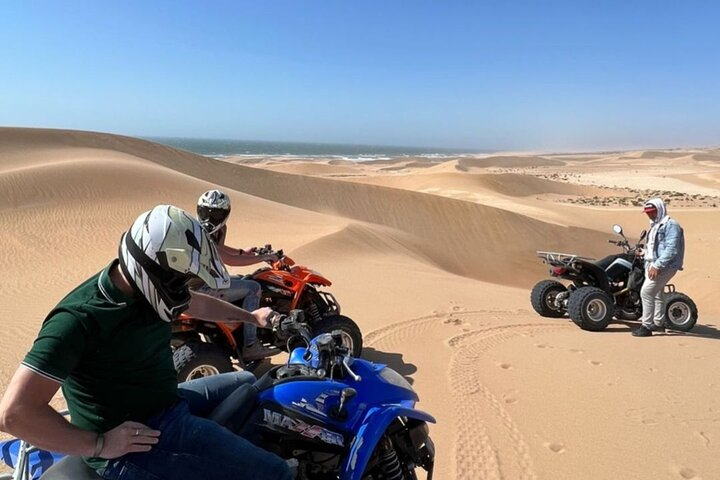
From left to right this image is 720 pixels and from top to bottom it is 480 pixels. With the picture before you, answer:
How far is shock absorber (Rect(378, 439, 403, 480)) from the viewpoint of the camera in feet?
8.24

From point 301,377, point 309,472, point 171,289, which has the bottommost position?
point 309,472

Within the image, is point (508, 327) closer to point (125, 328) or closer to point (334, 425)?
point (334, 425)

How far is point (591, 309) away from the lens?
732 cm

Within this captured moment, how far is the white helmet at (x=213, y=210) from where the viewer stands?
484 cm

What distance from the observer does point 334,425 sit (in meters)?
2.43

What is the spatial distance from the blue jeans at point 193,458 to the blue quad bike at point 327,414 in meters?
0.25

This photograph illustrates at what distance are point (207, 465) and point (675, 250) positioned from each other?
6564 millimetres

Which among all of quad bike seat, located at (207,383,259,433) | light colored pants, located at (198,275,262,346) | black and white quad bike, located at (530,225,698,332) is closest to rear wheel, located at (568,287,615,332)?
black and white quad bike, located at (530,225,698,332)

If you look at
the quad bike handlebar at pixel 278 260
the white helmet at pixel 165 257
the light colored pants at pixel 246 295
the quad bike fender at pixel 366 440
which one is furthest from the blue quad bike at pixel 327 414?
the quad bike handlebar at pixel 278 260

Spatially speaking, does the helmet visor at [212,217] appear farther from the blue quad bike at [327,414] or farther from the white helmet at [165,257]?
the white helmet at [165,257]

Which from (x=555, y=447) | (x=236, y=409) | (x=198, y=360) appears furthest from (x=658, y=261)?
(x=236, y=409)

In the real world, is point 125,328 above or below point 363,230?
above

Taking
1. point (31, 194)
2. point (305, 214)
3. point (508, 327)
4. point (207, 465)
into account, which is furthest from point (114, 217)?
point (207, 465)

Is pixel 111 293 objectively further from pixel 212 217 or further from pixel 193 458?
pixel 212 217
